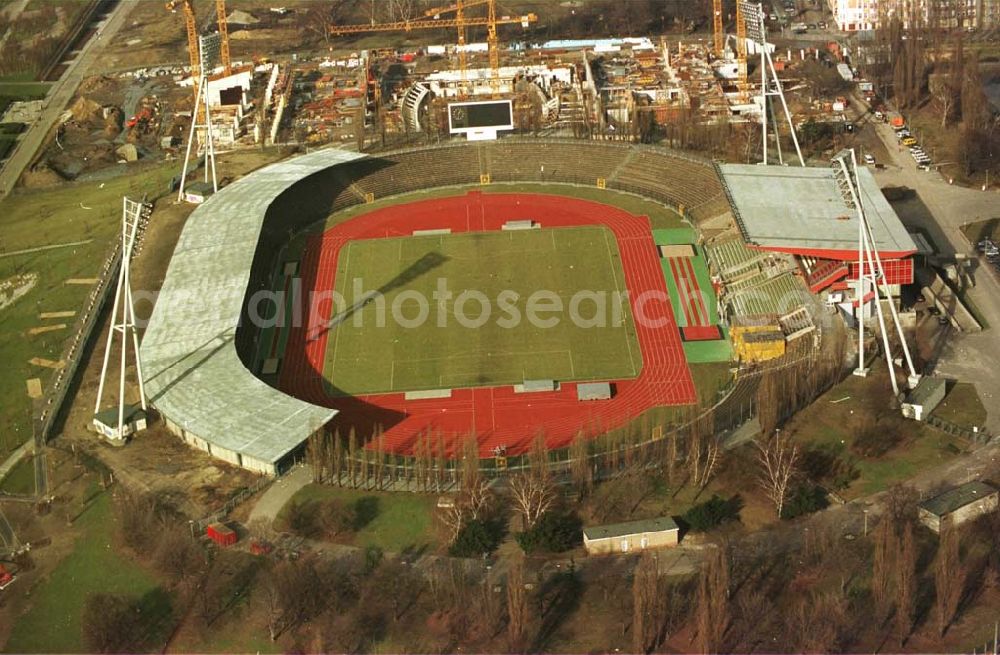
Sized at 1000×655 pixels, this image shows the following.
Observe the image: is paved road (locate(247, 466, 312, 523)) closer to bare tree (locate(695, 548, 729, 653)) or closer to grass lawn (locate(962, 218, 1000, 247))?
bare tree (locate(695, 548, 729, 653))

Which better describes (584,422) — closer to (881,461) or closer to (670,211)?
(881,461)

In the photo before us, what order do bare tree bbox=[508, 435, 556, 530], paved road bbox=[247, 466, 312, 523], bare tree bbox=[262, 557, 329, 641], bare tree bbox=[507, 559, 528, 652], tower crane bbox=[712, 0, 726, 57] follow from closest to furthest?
bare tree bbox=[507, 559, 528, 652]
bare tree bbox=[262, 557, 329, 641]
bare tree bbox=[508, 435, 556, 530]
paved road bbox=[247, 466, 312, 523]
tower crane bbox=[712, 0, 726, 57]

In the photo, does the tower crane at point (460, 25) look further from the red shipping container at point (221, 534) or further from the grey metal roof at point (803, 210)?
the red shipping container at point (221, 534)

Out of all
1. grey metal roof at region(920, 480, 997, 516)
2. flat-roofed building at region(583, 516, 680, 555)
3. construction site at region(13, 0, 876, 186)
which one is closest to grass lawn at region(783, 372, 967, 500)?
grey metal roof at region(920, 480, 997, 516)

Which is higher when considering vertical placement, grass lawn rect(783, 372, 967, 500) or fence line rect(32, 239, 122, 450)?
fence line rect(32, 239, 122, 450)

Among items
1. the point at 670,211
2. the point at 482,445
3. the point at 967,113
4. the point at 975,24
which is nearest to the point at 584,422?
the point at 482,445

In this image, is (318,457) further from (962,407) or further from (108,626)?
(962,407)

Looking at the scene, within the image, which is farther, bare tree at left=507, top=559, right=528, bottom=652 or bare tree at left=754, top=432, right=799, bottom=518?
bare tree at left=754, top=432, right=799, bottom=518
